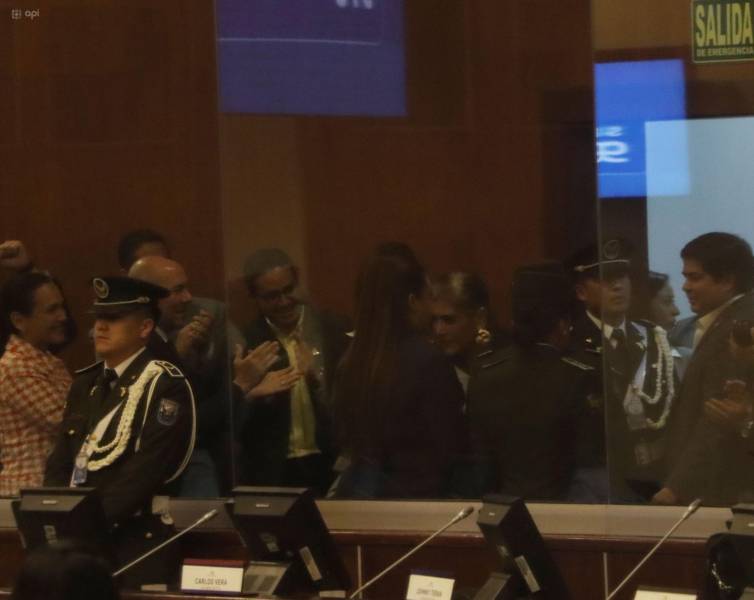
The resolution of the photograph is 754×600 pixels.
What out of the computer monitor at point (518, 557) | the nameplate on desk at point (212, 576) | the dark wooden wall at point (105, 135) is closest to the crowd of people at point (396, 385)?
the dark wooden wall at point (105, 135)

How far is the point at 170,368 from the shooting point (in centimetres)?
509

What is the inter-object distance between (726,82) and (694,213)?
392 millimetres

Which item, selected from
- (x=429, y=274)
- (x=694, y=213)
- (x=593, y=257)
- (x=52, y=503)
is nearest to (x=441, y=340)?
(x=429, y=274)

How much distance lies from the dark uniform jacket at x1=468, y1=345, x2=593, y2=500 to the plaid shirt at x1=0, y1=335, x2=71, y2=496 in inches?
56.1

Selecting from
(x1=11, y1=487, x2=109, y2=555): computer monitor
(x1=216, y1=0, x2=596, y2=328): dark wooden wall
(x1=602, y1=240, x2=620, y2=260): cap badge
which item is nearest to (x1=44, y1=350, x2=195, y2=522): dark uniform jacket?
(x1=11, y1=487, x2=109, y2=555): computer monitor

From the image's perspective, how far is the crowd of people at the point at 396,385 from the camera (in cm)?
502

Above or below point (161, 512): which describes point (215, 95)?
above

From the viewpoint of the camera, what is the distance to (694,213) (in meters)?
5.03

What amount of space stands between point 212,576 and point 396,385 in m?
1.00

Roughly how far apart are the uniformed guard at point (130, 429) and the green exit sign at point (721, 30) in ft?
5.75

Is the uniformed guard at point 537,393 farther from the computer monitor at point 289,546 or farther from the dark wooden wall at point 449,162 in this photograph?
the computer monitor at point 289,546

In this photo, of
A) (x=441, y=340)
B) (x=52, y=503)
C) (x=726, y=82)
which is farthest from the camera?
(x=441, y=340)

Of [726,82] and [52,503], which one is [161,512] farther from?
[726,82]

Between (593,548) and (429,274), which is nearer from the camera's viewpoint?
(593,548)
